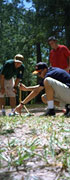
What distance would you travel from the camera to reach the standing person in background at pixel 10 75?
5.67 meters

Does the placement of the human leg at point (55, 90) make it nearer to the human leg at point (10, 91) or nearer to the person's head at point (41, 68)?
the person's head at point (41, 68)

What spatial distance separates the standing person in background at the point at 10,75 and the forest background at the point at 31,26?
200 centimetres

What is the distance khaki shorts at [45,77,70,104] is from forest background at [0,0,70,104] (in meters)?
3.50

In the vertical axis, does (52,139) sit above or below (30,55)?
above

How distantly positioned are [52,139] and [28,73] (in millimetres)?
18357

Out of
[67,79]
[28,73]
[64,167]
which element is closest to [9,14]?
[28,73]

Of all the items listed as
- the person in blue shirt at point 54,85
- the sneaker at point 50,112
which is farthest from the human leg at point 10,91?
the sneaker at point 50,112

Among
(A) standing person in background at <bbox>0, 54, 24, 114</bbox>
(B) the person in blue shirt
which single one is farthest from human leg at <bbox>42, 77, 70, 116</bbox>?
(A) standing person in background at <bbox>0, 54, 24, 114</bbox>

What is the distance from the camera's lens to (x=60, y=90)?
4.22m

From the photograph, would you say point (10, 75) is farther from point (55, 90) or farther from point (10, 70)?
point (55, 90)

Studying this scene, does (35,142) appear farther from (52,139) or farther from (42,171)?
(42,171)

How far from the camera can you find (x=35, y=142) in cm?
192

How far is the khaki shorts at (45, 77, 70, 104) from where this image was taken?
4171 mm

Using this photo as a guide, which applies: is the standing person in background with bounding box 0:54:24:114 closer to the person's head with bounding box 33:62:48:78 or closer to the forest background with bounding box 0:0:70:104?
the person's head with bounding box 33:62:48:78
